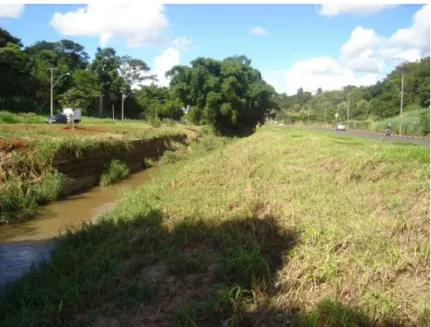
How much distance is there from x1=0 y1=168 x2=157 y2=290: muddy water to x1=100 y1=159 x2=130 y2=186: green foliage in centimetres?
69

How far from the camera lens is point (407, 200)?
22.7 ft

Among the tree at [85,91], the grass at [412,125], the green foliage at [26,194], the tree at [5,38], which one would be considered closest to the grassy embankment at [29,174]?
the green foliage at [26,194]

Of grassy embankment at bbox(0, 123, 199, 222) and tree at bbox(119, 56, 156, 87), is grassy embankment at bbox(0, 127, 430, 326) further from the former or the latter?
tree at bbox(119, 56, 156, 87)

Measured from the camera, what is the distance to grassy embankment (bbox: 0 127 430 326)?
4.38m

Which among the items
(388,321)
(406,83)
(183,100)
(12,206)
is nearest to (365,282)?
(388,321)

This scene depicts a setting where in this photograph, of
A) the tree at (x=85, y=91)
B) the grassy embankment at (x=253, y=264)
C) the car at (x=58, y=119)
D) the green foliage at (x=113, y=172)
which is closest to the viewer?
the grassy embankment at (x=253, y=264)

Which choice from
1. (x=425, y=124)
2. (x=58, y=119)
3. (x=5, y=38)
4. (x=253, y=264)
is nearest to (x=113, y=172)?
(x=253, y=264)

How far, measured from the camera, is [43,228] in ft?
32.9

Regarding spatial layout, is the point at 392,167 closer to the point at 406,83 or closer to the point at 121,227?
the point at 121,227

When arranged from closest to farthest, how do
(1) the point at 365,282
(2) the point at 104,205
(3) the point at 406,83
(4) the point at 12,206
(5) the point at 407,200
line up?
(1) the point at 365,282
(5) the point at 407,200
(4) the point at 12,206
(2) the point at 104,205
(3) the point at 406,83

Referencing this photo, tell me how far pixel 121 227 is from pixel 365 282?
4.98 metres

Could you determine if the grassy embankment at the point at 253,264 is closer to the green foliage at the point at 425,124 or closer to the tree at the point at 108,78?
the green foliage at the point at 425,124

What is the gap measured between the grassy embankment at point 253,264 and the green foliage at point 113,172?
26.8ft

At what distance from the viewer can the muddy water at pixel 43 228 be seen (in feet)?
24.1
